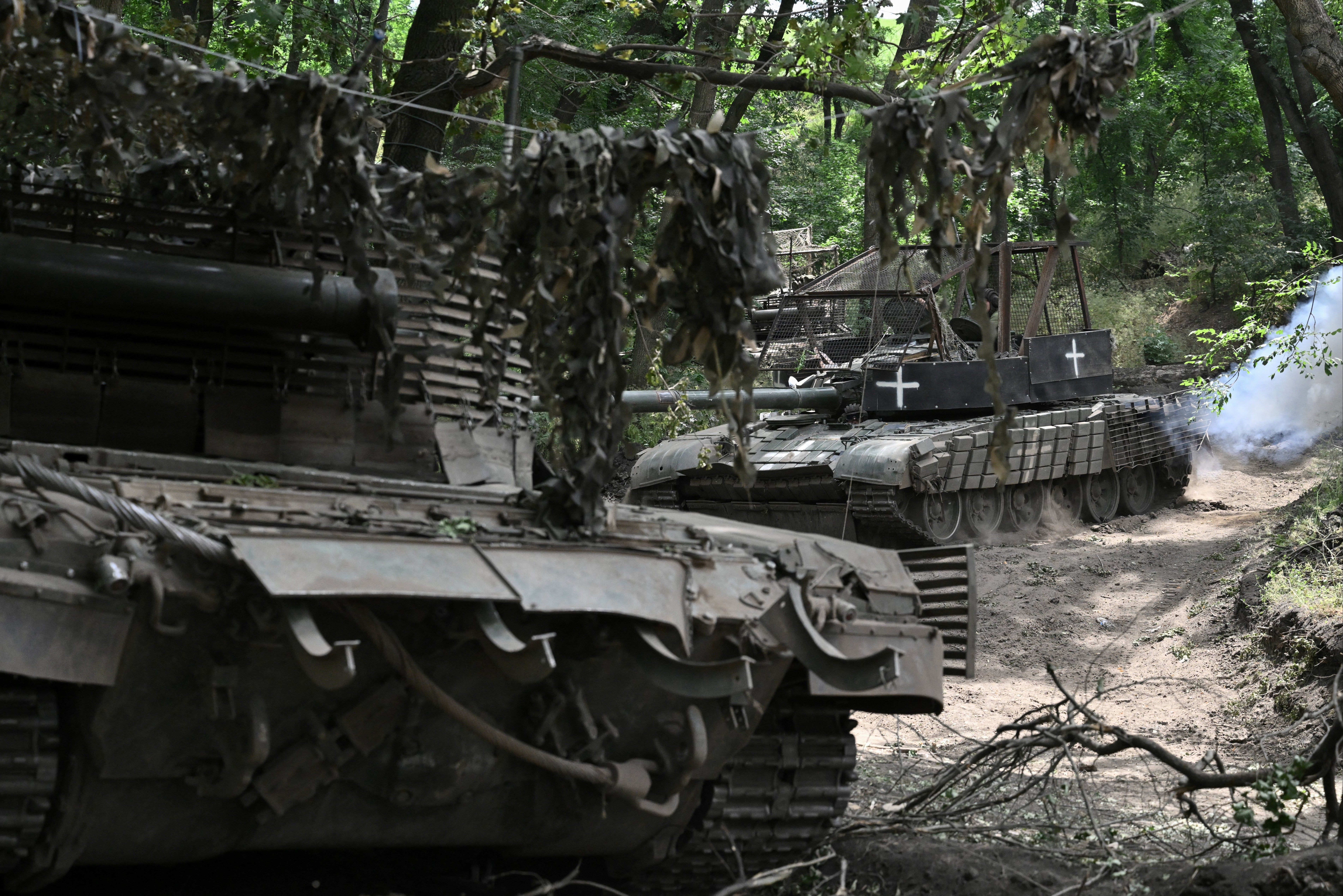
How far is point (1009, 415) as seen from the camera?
4086mm

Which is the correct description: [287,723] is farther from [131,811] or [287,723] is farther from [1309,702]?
[1309,702]

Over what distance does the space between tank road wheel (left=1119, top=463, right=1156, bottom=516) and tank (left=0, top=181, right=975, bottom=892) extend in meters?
11.4

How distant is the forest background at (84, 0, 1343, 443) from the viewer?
9.08 m

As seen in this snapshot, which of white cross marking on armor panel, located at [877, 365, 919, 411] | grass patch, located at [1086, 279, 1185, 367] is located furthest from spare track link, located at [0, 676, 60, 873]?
grass patch, located at [1086, 279, 1185, 367]

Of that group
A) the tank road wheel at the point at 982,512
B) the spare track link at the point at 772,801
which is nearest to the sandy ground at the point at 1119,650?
the tank road wheel at the point at 982,512

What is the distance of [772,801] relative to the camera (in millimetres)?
4965

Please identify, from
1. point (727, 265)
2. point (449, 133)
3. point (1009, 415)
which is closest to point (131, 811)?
point (727, 265)

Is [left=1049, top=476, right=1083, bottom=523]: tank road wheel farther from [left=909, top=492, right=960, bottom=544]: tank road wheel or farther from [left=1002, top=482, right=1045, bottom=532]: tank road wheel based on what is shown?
[left=909, top=492, right=960, bottom=544]: tank road wheel

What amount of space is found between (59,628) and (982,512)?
11952 mm

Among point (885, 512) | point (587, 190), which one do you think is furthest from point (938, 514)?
Answer: point (587, 190)

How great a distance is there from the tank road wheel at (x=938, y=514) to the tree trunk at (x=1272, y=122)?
33.8 ft

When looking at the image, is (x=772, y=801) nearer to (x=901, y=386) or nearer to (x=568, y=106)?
(x=901, y=386)

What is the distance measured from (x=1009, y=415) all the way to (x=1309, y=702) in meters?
4.73

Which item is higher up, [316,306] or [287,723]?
[316,306]
